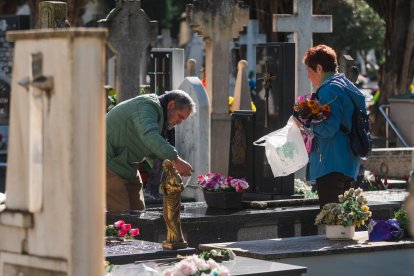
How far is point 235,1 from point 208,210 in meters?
6.64

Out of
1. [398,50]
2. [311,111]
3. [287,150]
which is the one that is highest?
[398,50]

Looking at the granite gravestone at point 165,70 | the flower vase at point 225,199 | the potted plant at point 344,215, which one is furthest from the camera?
the granite gravestone at point 165,70

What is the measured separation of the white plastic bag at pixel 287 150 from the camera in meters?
10.3

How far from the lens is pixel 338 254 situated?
8.81m

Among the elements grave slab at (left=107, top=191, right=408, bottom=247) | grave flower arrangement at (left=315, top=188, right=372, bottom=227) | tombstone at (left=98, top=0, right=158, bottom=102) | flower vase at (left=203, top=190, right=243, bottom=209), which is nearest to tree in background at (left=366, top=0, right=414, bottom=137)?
tombstone at (left=98, top=0, right=158, bottom=102)

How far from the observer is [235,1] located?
57.5 feet

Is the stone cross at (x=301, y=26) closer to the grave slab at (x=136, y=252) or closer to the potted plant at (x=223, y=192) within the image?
the potted plant at (x=223, y=192)

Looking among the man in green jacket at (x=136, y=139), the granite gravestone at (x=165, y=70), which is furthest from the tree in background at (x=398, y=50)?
the man in green jacket at (x=136, y=139)

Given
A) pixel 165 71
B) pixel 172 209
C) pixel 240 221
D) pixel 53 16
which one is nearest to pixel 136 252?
pixel 172 209

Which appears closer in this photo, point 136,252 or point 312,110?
point 136,252

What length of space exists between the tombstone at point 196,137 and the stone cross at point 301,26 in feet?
8.47

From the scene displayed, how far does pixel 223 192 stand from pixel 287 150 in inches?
46.0

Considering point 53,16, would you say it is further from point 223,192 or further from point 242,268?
point 242,268

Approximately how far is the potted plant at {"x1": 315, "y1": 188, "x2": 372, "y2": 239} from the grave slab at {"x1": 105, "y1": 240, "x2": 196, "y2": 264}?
160cm
